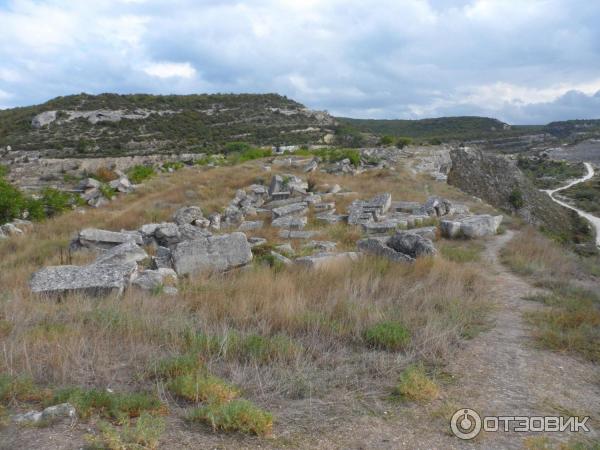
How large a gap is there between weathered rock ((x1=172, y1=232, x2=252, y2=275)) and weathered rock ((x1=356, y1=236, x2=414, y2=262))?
2.19m

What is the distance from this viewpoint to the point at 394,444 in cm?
321

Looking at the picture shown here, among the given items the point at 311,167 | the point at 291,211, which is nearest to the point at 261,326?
the point at 291,211

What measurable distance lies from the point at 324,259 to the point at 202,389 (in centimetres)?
431

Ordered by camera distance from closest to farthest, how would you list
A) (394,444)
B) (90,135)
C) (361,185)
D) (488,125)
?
1. (394,444)
2. (361,185)
3. (90,135)
4. (488,125)

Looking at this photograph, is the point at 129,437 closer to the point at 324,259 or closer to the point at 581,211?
the point at 324,259

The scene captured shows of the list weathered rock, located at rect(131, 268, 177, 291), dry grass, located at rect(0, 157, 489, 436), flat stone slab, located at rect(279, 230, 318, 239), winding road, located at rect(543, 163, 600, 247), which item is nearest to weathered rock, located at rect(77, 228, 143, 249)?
dry grass, located at rect(0, 157, 489, 436)

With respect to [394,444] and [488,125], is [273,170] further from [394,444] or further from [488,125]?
[488,125]

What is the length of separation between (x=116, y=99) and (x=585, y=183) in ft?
181

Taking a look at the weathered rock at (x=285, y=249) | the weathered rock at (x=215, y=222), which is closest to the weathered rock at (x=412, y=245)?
the weathered rock at (x=285, y=249)

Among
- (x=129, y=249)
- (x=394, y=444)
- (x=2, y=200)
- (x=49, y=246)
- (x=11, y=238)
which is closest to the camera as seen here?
(x=394, y=444)

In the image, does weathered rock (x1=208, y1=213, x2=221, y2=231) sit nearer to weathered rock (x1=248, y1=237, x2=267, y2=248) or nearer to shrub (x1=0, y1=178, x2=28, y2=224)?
weathered rock (x1=248, y1=237, x2=267, y2=248)

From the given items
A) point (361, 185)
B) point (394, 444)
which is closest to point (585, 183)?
point (361, 185)

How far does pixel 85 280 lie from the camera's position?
6598mm

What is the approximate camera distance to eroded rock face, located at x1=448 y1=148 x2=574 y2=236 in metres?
24.6
